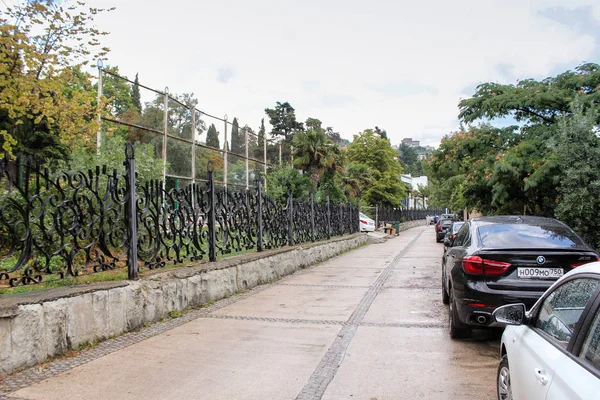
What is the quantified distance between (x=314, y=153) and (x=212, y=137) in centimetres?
684

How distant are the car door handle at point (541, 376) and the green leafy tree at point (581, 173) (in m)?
8.90

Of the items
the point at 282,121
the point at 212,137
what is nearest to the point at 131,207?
the point at 212,137

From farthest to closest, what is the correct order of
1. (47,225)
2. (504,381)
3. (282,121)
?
(282,121) → (47,225) → (504,381)

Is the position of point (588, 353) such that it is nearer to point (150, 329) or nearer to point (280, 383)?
point (280, 383)

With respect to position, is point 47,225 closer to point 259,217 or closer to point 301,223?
point 259,217

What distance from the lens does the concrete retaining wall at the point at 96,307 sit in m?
4.34

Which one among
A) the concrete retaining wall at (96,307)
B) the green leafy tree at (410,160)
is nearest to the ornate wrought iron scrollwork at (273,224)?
the concrete retaining wall at (96,307)

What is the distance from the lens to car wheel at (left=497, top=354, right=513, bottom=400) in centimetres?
335

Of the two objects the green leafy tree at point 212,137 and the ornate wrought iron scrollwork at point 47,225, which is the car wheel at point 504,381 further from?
the green leafy tree at point 212,137

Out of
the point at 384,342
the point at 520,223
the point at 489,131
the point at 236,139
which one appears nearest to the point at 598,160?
the point at 489,131

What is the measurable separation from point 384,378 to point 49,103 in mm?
7487

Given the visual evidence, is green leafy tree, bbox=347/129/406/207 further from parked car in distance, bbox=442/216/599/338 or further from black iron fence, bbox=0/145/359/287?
parked car in distance, bbox=442/216/599/338

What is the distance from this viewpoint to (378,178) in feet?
167

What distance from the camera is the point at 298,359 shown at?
4988 mm
